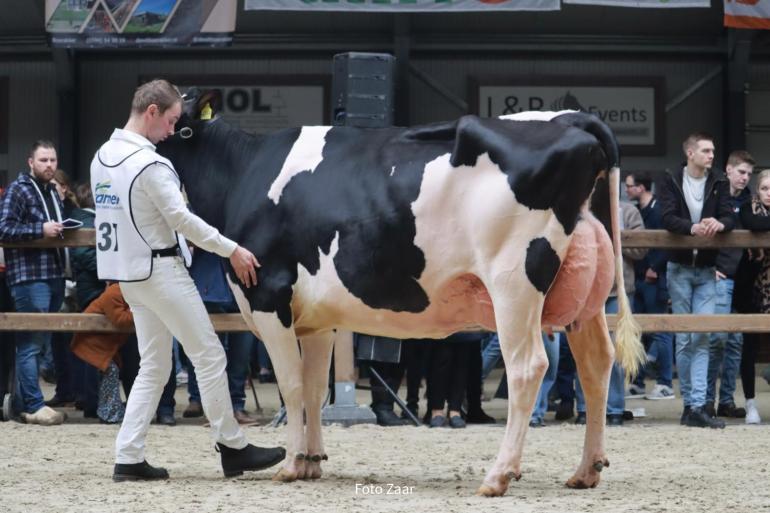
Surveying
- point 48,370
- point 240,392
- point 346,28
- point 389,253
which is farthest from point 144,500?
point 346,28

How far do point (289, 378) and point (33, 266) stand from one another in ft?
12.2

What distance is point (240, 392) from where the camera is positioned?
10695 mm

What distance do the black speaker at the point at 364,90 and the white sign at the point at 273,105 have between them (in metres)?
8.90

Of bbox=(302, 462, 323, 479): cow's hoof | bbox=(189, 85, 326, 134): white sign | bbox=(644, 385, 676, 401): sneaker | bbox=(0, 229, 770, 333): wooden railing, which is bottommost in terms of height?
bbox=(644, 385, 676, 401): sneaker

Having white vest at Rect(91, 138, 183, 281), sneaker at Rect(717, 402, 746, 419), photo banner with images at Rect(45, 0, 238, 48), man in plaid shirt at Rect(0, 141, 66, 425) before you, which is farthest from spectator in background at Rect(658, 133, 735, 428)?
photo banner with images at Rect(45, 0, 238, 48)

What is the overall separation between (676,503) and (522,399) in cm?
90

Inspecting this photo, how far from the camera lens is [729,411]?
1104 centimetres

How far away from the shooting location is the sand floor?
6402 millimetres

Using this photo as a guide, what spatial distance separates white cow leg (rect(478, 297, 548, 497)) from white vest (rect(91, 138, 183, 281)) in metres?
1.93

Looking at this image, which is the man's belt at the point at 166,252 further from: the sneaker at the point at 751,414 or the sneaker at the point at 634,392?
the sneaker at the point at 634,392

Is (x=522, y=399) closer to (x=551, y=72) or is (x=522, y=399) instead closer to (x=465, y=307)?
(x=465, y=307)

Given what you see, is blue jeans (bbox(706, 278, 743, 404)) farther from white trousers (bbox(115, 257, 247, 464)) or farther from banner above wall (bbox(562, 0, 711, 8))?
banner above wall (bbox(562, 0, 711, 8))

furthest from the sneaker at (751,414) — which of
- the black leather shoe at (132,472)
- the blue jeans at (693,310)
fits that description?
the black leather shoe at (132,472)

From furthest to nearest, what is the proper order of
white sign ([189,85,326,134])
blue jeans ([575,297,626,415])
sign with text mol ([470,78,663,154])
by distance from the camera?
white sign ([189,85,326,134]) → sign with text mol ([470,78,663,154]) → blue jeans ([575,297,626,415])
